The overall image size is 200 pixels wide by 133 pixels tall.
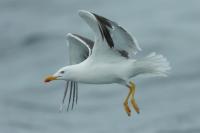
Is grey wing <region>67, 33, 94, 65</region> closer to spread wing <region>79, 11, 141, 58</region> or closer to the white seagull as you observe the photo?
the white seagull

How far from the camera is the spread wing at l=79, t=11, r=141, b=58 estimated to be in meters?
14.4

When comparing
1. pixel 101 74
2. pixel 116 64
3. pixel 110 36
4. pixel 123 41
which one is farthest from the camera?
pixel 116 64

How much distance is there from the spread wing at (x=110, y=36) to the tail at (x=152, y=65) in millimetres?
208

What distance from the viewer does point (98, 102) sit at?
2681 cm

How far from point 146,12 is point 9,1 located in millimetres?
5301

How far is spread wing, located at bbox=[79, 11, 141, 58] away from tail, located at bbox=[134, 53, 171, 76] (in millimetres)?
208

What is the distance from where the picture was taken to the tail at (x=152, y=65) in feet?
49.7

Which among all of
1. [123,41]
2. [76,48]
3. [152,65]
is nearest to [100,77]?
[123,41]

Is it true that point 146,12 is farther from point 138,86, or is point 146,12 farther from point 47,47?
point 138,86

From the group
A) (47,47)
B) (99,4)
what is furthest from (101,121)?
(99,4)

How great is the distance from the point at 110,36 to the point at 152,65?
0.82 metres

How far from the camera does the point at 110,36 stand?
14.8 m

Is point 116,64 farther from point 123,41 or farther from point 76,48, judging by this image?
point 76,48

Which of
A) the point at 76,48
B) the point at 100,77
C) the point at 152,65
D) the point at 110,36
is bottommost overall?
the point at 100,77
